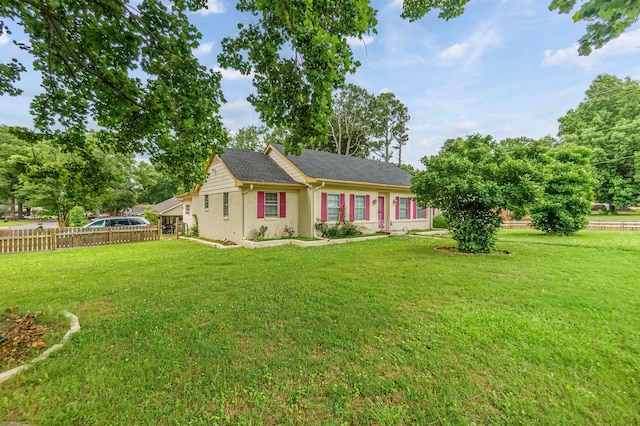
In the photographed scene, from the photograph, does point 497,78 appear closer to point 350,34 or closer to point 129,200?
point 350,34

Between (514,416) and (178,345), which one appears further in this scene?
(178,345)

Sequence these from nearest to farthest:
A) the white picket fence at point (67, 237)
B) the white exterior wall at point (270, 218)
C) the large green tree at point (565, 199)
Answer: the white picket fence at point (67, 237) < the white exterior wall at point (270, 218) < the large green tree at point (565, 199)

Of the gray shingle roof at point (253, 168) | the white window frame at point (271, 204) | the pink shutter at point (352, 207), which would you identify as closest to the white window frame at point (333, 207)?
the pink shutter at point (352, 207)

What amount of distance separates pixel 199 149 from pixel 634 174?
3764 centimetres

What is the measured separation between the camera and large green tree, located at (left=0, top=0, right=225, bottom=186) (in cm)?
389

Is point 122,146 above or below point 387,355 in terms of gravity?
above

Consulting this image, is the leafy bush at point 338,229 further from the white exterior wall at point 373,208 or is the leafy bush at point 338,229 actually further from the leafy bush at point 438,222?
the leafy bush at point 438,222

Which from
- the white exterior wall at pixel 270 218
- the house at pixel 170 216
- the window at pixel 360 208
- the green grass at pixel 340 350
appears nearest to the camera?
the green grass at pixel 340 350

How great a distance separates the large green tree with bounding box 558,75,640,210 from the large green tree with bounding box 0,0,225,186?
32742mm

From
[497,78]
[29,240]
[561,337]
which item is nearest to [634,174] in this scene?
[497,78]

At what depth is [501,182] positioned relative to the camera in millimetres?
8188

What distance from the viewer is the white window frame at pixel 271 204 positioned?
1195cm

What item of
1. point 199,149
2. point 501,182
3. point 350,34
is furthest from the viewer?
point 501,182

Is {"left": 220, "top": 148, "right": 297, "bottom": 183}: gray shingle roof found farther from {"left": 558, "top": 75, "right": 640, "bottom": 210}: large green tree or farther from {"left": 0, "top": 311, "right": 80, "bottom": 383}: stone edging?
{"left": 558, "top": 75, "right": 640, "bottom": 210}: large green tree
